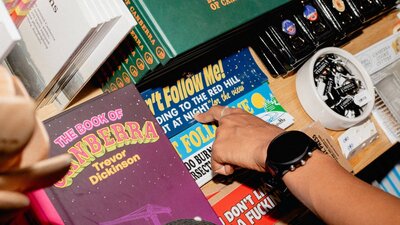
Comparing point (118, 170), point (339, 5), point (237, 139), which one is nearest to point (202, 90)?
point (237, 139)

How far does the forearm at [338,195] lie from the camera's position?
2.68ft

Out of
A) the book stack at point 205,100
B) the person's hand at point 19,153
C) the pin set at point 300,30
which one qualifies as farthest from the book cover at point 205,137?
the person's hand at point 19,153

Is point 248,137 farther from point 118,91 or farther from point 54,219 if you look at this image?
point 54,219

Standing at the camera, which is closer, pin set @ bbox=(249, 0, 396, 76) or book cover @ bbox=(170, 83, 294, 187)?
book cover @ bbox=(170, 83, 294, 187)

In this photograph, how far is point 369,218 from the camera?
0.81 m

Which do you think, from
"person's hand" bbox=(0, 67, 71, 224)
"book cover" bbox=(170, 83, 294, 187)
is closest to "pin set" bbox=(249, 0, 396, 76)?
"book cover" bbox=(170, 83, 294, 187)

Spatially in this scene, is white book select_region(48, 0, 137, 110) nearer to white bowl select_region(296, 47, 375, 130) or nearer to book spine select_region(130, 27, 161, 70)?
book spine select_region(130, 27, 161, 70)

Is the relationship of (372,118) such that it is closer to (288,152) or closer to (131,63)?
(288,152)

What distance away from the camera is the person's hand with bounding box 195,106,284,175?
99cm

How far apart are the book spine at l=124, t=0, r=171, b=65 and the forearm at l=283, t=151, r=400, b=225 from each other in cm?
38

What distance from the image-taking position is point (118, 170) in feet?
2.71

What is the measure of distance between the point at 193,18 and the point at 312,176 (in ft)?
1.40

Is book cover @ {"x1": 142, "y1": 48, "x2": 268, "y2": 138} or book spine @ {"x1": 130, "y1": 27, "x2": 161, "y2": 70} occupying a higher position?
book spine @ {"x1": 130, "y1": 27, "x2": 161, "y2": 70}

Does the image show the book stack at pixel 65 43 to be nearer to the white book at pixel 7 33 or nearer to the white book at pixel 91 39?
the white book at pixel 91 39
